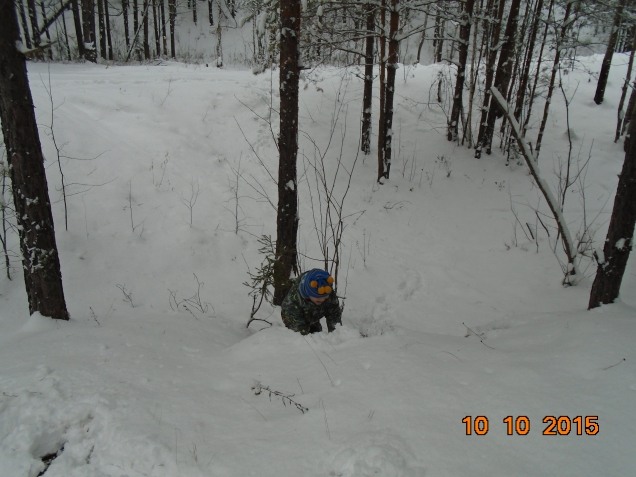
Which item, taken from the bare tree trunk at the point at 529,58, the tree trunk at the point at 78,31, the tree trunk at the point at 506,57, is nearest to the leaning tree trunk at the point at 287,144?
the tree trunk at the point at 506,57

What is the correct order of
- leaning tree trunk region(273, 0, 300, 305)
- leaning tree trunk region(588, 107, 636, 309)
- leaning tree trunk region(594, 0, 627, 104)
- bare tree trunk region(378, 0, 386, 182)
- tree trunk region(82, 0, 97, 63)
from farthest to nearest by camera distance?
tree trunk region(82, 0, 97, 63), leaning tree trunk region(594, 0, 627, 104), bare tree trunk region(378, 0, 386, 182), leaning tree trunk region(273, 0, 300, 305), leaning tree trunk region(588, 107, 636, 309)

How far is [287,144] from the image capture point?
5.21 m

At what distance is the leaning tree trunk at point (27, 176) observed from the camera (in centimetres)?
365

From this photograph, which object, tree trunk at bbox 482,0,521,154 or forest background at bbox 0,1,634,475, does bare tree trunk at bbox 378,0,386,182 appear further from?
tree trunk at bbox 482,0,521,154

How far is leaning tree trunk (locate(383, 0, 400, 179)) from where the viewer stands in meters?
8.14

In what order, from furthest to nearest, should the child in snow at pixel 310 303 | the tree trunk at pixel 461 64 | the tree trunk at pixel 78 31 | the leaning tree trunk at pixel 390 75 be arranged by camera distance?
1. the tree trunk at pixel 78 31
2. the tree trunk at pixel 461 64
3. the leaning tree trunk at pixel 390 75
4. the child in snow at pixel 310 303

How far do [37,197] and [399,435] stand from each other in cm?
432

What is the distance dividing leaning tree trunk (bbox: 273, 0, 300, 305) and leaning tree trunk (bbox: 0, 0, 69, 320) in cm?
263

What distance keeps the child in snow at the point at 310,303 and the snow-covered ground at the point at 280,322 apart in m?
0.37

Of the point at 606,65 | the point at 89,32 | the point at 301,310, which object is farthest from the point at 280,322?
the point at 89,32

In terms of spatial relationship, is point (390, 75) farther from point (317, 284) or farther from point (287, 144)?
point (317, 284)

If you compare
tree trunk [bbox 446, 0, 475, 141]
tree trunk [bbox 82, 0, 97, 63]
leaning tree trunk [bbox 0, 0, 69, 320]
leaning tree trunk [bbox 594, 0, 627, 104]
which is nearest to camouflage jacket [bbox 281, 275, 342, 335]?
leaning tree trunk [bbox 0, 0, 69, 320]

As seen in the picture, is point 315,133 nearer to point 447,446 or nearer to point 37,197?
point 37,197

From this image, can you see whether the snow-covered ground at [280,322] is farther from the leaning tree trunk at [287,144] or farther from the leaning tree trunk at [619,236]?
the leaning tree trunk at [287,144]
